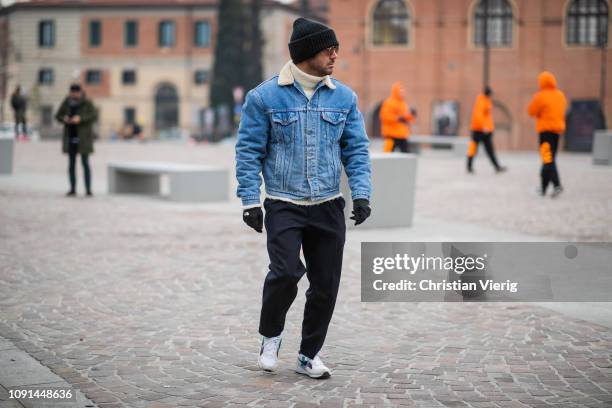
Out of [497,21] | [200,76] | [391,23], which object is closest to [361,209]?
[497,21]

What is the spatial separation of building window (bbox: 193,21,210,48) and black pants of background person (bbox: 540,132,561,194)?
6062cm

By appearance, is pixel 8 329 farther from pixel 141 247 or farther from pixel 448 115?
pixel 448 115

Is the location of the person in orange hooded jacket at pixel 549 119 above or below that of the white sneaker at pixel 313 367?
above

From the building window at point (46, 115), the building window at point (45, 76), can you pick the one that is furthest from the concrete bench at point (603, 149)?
the building window at point (45, 76)

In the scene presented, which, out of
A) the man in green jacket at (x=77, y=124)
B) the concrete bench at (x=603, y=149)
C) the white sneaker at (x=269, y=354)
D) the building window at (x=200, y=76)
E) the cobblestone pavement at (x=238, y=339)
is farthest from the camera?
the building window at (x=200, y=76)

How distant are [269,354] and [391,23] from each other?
1921 inches

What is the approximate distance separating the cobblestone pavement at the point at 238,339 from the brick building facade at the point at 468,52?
4265 centimetres

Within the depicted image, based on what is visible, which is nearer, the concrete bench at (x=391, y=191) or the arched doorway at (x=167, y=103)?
the concrete bench at (x=391, y=191)

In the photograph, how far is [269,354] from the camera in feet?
17.7

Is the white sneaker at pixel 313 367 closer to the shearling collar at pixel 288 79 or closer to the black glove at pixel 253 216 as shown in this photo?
the black glove at pixel 253 216

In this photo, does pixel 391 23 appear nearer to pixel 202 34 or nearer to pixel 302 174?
pixel 202 34

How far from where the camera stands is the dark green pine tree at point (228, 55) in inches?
2430

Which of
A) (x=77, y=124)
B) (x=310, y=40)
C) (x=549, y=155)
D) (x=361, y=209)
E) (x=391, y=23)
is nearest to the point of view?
(x=310, y=40)

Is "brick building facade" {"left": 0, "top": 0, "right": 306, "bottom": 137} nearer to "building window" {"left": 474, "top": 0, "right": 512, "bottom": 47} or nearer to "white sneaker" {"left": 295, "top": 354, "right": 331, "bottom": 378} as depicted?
"building window" {"left": 474, "top": 0, "right": 512, "bottom": 47}
